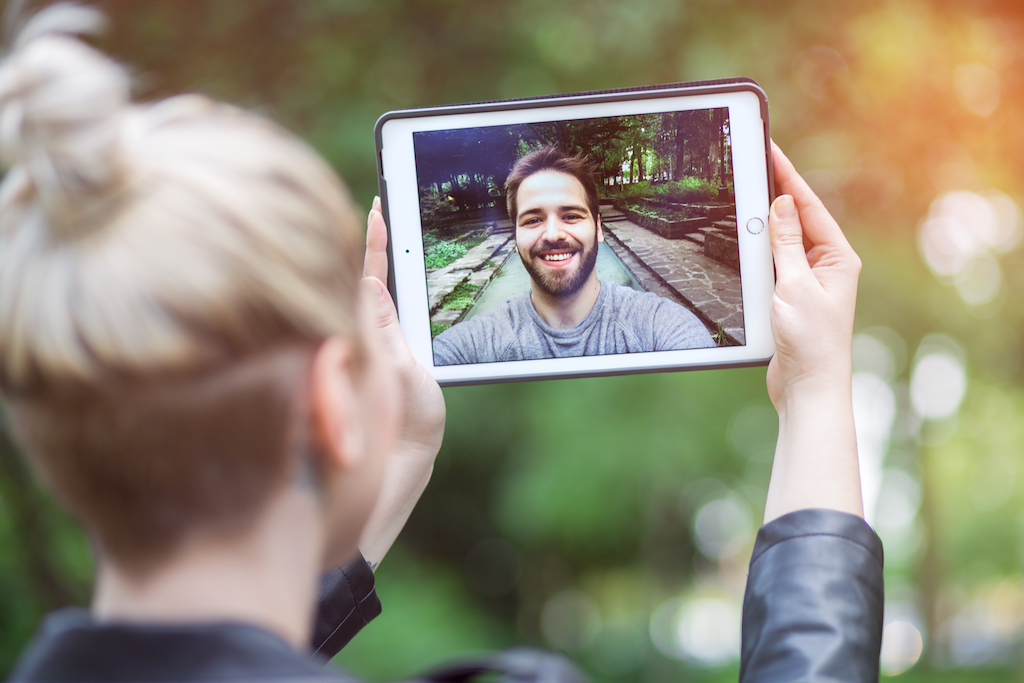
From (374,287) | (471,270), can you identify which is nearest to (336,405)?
(374,287)

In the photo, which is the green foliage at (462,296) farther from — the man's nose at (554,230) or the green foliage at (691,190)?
the green foliage at (691,190)

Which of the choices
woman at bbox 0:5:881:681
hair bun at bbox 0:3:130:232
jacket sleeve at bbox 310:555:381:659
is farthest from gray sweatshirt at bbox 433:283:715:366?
hair bun at bbox 0:3:130:232

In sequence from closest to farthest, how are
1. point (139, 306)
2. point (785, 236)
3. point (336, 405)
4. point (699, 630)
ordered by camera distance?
point (139, 306)
point (336, 405)
point (785, 236)
point (699, 630)

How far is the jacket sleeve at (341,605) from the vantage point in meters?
1.56

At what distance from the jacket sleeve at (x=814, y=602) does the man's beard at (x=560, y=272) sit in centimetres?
73

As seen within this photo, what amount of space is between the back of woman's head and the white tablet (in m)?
1.00

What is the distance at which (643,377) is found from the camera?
7578mm

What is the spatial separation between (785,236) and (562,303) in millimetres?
514

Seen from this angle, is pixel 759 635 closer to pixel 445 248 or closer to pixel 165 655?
pixel 165 655

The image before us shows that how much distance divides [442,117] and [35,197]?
1111 millimetres

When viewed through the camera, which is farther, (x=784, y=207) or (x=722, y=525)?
(x=722, y=525)

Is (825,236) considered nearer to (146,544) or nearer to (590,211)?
(590,211)

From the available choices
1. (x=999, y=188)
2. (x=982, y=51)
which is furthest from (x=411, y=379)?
(x=999, y=188)

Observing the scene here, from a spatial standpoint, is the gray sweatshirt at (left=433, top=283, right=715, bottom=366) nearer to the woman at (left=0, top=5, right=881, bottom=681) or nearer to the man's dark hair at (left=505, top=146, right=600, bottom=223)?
the man's dark hair at (left=505, top=146, right=600, bottom=223)
